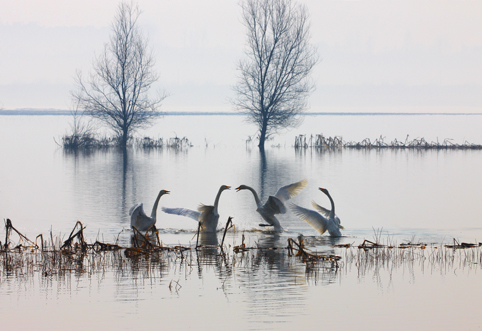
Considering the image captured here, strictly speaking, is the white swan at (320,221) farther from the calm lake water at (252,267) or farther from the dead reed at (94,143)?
the dead reed at (94,143)

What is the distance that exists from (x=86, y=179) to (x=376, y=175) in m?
13.1

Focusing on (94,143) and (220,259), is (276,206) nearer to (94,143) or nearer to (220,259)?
(220,259)

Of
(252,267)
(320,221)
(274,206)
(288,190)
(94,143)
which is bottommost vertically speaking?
(252,267)

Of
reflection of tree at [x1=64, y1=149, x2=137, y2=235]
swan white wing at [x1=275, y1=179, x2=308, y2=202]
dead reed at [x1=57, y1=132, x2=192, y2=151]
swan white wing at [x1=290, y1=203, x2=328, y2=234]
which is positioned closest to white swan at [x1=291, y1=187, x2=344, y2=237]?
swan white wing at [x1=290, y1=203, x2=328, y2=234]

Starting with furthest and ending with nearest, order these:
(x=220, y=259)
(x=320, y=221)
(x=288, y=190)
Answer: (x=288, y=190) < (x=320, y=221) < (x=220, y=259)

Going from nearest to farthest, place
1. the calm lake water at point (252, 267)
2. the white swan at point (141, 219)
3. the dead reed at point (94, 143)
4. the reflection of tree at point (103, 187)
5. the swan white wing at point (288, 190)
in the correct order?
the calm lake water at point (252, 267)
the white swan at point (141, 219)
the swan white wing at point (288, 190)
the reflection of tree at point (103, 187)
the dead reed at point (94, 143)

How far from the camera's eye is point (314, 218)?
42.4 feet

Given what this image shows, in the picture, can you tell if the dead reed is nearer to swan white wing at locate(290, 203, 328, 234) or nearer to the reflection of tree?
the reflection of tree

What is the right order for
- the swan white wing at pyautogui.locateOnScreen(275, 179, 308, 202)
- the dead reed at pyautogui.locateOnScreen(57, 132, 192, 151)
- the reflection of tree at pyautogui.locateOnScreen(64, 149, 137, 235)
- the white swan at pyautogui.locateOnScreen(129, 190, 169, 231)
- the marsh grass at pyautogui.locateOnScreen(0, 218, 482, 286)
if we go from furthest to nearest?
the dead reed at pyautogui.locateOnScreen(57, 132, 192, 151) → the reflection of tree at pyautogui.locateOnScreen(64, 149, 137, 235) → the swan white wing at pyautogui.locateOnScreen(275, 179, 308, 202) → the white swan at pyautogui.locateOnScreen(129, 190, 169, 231) → the marsh grass at pyautogui.locateOnScreen(0, 218, 482, 286)

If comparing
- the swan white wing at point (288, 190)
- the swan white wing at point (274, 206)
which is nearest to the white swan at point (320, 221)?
the swan white wing at point (274, 206)

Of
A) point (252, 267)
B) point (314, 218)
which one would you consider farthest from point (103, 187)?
point (252, 267)

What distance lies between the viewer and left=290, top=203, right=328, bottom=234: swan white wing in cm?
1280

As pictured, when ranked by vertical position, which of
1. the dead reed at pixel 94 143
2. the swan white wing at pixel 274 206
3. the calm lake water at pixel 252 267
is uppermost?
the dead reed at pixel 94 143

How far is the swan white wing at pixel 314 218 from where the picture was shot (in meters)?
12.8
